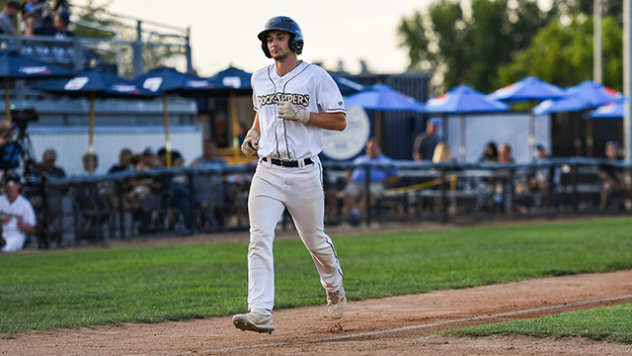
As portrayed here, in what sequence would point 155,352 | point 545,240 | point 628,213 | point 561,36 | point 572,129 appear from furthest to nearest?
point 561,36 < point 572,129 < point 628,213 < point 545,240 < point 155,352

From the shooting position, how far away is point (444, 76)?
7538 cm

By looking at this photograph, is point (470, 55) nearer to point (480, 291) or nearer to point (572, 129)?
point (572, 129)

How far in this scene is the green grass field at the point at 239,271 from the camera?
740 cm

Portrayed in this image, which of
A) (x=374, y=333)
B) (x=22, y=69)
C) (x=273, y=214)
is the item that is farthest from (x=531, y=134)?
(x=273, y=214)

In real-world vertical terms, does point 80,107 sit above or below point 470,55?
below

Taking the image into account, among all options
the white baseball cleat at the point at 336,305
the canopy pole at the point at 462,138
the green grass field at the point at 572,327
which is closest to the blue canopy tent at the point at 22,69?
the white baseball cleat at the point at 336,305

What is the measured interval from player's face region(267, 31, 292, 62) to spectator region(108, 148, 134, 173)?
8.69 m

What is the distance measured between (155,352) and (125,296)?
2.56 metres

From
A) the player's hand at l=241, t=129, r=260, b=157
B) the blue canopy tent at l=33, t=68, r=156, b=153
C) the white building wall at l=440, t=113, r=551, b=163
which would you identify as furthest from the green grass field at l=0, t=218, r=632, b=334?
the white building wall at l=440, t=113, r=551, b=163

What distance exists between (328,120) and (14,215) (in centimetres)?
751

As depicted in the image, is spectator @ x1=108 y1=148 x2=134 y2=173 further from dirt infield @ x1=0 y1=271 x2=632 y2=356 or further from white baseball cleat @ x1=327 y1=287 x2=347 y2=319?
white baseball cleat @ x1=327 y1=287 x2=347 y2=319

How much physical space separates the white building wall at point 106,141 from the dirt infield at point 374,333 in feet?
30.2

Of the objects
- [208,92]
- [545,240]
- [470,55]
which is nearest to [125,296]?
[545,240]

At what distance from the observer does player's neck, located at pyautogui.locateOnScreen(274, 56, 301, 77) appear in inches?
234
